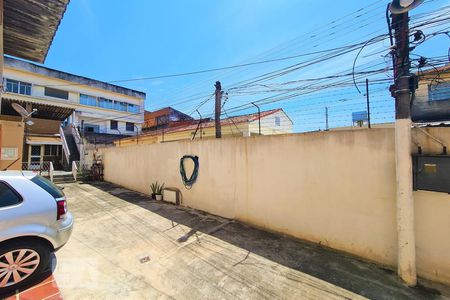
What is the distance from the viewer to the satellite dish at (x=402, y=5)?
3.16 metres

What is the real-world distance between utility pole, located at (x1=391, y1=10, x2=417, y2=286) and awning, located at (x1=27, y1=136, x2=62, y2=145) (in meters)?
18.6

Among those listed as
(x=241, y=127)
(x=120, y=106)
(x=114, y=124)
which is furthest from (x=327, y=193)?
(x=120, y=106)

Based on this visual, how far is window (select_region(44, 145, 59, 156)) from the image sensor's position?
52.7ft

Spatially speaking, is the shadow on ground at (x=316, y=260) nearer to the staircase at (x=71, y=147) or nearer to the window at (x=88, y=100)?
the staircase at (x=71, y=147)

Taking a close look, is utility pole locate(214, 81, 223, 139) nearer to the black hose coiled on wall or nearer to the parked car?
the black hose coiled on wall

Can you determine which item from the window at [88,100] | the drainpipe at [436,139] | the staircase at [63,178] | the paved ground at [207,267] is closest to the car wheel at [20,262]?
the paved ground at [207,267]

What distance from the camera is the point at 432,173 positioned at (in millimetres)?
3154

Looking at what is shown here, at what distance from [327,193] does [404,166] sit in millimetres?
1360

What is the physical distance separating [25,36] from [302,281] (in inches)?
329

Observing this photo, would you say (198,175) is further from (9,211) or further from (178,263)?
(9,211)

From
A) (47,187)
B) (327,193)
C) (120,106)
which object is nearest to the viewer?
(47,187)

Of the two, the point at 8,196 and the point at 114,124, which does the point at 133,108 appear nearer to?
the point at 114,124

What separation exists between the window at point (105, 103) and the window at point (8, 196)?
27.5 meters

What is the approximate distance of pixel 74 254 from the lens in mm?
3928
